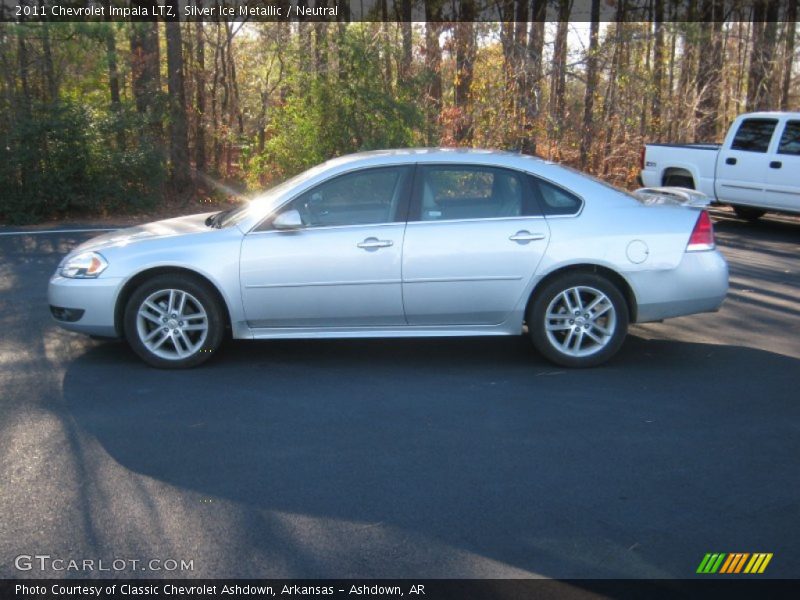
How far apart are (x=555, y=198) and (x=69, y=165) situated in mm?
11195

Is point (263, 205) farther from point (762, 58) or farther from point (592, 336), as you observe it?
point (762, 58)

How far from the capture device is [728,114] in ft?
83.3

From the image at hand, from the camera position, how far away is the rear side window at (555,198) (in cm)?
648

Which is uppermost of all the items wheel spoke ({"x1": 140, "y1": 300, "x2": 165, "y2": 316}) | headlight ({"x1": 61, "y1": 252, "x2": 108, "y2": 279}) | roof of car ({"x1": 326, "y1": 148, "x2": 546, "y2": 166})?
roof of car ({"x1": 326, "y1": 148, "x2": 546, "y2": 166})

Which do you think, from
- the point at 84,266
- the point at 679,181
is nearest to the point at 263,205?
the point at 84,266

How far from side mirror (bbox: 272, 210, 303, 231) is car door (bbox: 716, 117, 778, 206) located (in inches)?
384

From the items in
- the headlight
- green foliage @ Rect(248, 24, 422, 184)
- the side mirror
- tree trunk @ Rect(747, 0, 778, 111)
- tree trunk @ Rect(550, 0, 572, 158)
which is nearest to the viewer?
the side mirror

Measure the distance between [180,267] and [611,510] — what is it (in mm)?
3598

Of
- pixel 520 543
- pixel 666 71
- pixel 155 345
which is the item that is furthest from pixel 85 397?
pixel 666 71

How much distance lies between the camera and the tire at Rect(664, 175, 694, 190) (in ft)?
48.5

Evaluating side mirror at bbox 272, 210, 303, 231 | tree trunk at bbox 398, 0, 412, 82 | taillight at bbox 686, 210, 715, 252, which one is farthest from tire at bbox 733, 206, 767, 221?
side mirror at bbox 272, 210, 303, 231

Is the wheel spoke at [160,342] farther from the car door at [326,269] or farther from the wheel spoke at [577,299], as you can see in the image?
the wheel spoke at [577,299]

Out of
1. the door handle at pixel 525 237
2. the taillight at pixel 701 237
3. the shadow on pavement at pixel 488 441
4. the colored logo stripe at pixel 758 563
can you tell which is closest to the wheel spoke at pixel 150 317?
the shadow on pavement at pixel 488 441

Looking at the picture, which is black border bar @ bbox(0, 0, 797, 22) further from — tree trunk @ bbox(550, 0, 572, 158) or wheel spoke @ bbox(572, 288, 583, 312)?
wheel spoke @ bbox(572, 288, 583, 312)
